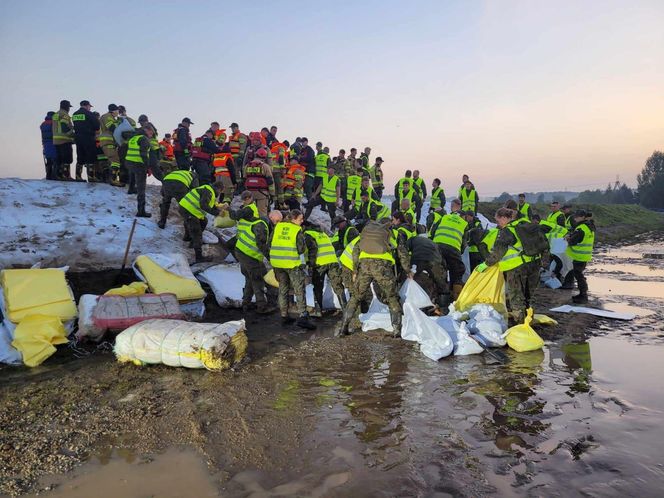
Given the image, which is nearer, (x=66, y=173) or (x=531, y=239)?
(x=531, y=239)

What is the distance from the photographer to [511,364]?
16.2 ft

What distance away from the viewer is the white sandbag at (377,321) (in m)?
6.26

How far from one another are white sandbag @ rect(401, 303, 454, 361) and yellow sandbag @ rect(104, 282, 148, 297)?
12.0ft

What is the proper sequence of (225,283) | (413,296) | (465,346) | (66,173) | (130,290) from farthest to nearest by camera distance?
(66,173) → (225,283) → (413,296) → (130,290) → (465,346)

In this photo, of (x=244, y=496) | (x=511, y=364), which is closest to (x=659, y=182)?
(x=511, y=364)

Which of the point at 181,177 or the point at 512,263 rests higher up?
the point at 181,177

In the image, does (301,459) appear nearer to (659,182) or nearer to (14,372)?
(14,372)

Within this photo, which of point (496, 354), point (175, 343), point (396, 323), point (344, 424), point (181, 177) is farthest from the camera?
point (181, 177)

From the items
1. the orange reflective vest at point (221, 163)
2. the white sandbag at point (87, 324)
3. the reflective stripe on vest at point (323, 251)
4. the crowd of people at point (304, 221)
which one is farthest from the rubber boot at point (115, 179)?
the reflective stripe on vest at point (323, 251)

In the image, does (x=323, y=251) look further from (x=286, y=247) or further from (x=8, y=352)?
(x=8, y=352)

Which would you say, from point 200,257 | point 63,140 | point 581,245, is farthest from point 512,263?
point 63,140

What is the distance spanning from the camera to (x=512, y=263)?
6441mm

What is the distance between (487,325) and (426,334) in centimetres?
88

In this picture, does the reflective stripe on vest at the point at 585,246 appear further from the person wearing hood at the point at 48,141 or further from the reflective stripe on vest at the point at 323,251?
the person wearing hood at the point at 48,141
